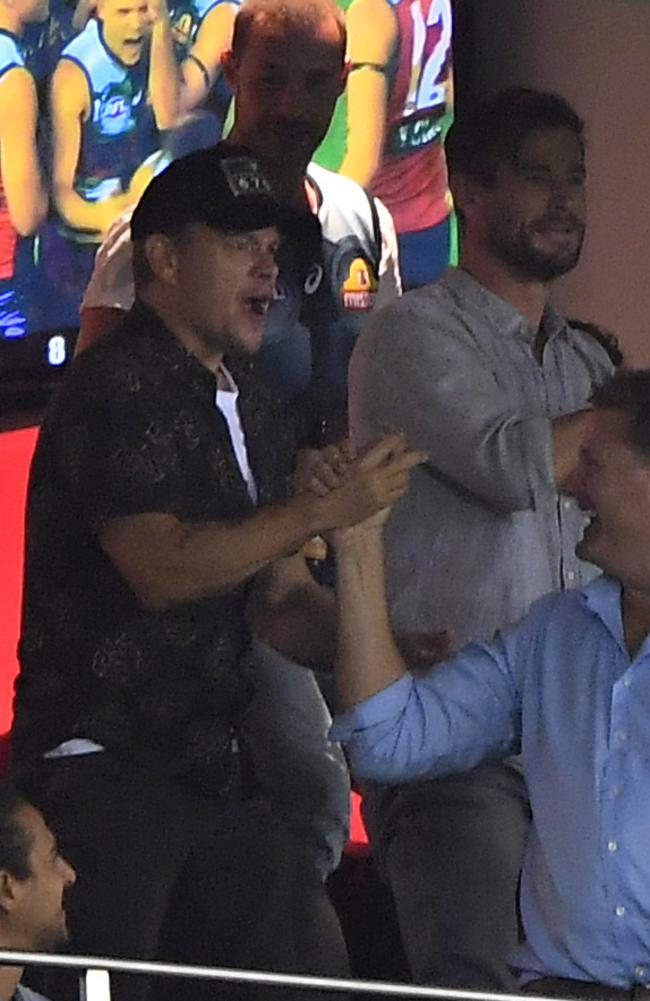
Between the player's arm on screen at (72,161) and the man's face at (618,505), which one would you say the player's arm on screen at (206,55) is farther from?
the man's face at (618,505)

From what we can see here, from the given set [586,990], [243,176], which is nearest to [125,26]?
[243,176]

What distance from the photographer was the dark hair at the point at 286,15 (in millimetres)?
1454

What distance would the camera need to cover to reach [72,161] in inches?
56.2

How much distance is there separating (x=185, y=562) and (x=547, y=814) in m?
0.37

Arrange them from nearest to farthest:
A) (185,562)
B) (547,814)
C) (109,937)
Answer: (547,814) → (185,562) → (109,937)

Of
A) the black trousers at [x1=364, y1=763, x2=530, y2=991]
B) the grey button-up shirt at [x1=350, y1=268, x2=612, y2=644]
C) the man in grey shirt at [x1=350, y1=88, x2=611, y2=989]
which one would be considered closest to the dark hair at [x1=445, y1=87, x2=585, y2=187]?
the man in grey shirt at [x1=350, y1=88, x2=611, y2=989]

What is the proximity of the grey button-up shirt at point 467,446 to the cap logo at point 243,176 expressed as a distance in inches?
6.2

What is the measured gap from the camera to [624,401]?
4.15ft

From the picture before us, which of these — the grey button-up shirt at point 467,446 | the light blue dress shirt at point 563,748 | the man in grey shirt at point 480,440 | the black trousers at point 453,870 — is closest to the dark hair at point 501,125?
the man in grey shirt at point 480,440

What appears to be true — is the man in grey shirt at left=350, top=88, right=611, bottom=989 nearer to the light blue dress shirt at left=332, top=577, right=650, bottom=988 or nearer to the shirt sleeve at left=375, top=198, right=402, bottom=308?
the shirt sleeve at left=375, top=198, right=402, bottom=308

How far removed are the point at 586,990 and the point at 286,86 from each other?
821 millimetres

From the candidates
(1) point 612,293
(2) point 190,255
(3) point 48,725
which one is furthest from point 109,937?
(1) point 612,293

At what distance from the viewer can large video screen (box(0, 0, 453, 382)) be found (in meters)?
1.40

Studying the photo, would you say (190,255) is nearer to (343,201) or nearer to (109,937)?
(343,201)
